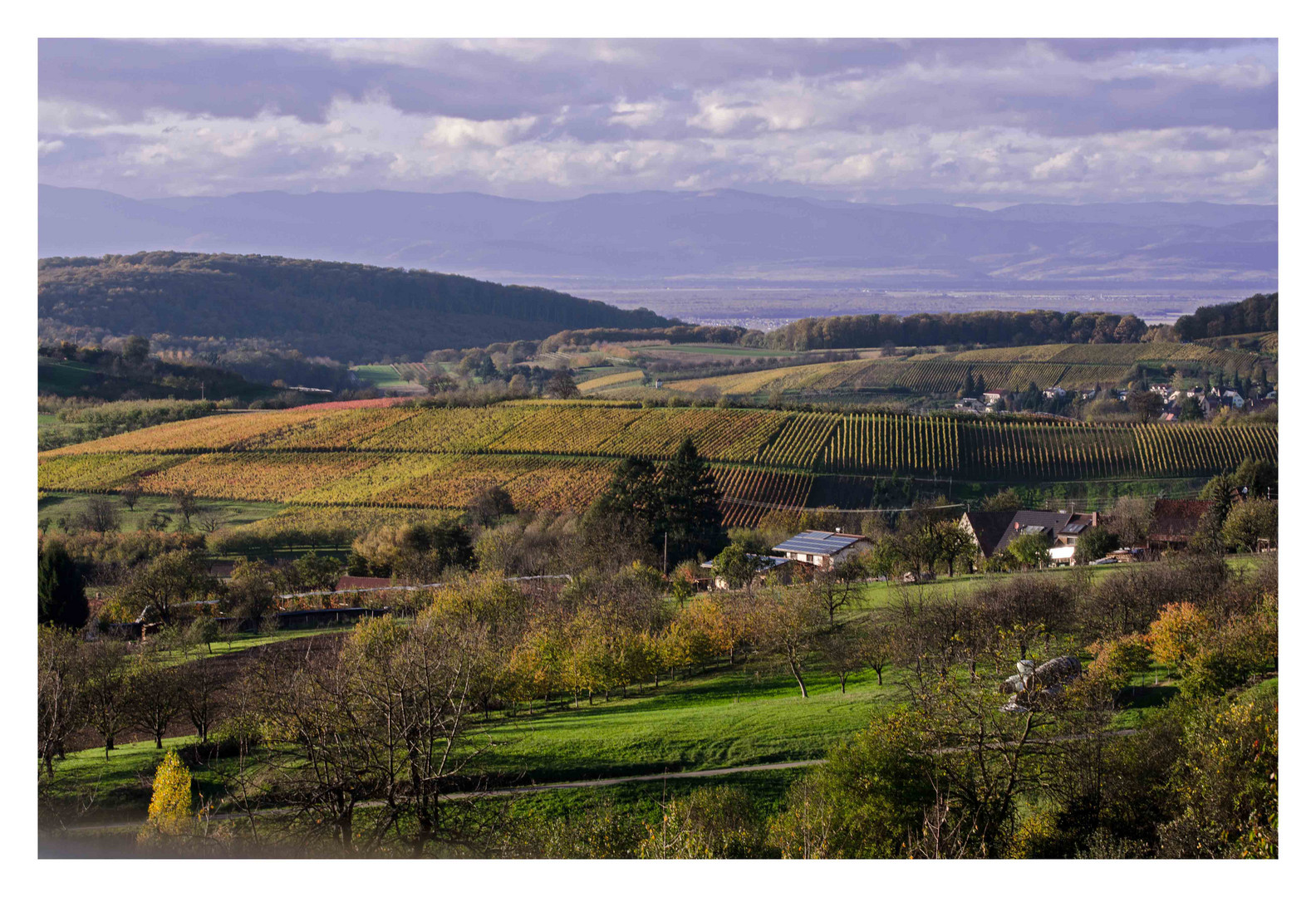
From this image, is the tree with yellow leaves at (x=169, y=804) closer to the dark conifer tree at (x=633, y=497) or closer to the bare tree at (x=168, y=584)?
the bare tree at (x=168, y=584)

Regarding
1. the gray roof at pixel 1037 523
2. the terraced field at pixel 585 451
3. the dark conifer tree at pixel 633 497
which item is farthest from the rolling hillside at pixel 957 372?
the dark conifer tree at pixel 633 497

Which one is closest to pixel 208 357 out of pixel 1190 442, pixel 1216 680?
pixel 1190 442

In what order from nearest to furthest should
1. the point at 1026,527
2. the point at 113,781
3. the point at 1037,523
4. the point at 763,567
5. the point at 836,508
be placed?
the point at 113,781, the point at 763,567, the point at 1026,527, the point at 1037,523, the point at 836,508

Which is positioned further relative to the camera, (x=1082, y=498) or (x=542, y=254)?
(x=542, y=254)

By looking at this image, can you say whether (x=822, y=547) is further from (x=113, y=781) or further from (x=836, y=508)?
(x=113, y=781)

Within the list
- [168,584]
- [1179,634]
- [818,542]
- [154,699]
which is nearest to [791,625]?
[1179,634]

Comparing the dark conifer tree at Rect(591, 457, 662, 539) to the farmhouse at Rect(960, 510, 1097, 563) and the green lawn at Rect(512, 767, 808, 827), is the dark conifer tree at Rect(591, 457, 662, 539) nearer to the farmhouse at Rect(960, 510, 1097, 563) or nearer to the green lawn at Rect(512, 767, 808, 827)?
the farmhouse at Rect(960, 510, 1097, 563)
